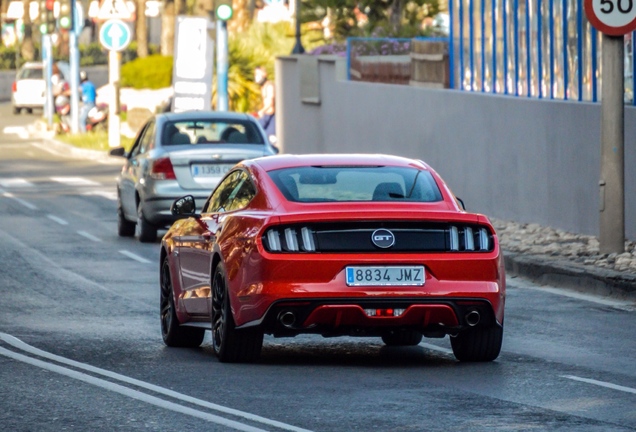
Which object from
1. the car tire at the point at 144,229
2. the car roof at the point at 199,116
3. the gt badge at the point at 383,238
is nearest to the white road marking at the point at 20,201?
the car tire at the point at 144,229

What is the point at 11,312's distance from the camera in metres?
14.4

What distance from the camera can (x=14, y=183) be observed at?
33.4 meters

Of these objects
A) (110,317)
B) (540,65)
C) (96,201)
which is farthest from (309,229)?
(96,201)

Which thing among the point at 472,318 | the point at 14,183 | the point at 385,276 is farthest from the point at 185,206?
the point at 14,183

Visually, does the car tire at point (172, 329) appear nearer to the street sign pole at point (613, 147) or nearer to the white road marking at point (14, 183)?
the street sign pole at point (613, 147)

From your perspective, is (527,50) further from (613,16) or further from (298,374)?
(298,374)

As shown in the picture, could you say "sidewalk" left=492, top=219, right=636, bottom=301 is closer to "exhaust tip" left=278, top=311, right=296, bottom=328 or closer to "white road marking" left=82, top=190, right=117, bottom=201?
"exhaust tip" left=278, top=311, right=296, bottom=328

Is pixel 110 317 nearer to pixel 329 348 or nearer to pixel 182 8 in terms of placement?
pixel 329 348

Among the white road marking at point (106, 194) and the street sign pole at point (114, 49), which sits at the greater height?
the street sign pole at point (114, 49)

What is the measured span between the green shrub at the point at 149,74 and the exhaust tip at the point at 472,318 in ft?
134

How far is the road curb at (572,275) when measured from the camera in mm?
15391

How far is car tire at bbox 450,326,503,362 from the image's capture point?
1105cm

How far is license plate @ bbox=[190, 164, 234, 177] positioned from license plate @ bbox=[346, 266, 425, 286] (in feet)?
33.6

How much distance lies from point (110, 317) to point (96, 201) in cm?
1510
